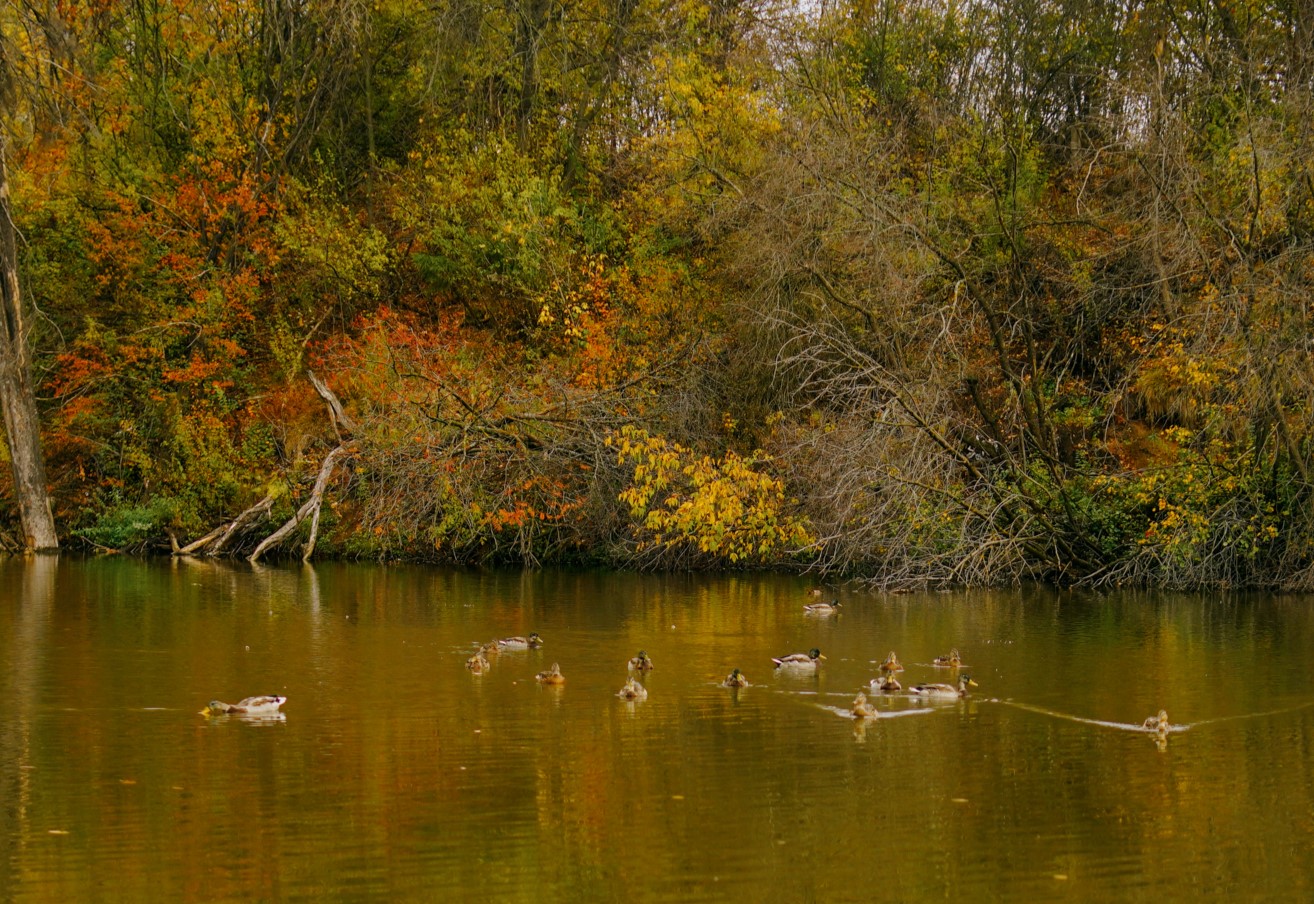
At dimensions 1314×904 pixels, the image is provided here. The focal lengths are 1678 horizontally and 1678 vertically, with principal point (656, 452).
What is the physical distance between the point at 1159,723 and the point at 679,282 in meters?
20.3

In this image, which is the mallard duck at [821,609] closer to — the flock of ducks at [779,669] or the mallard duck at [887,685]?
the flock of ducks at [779,669]

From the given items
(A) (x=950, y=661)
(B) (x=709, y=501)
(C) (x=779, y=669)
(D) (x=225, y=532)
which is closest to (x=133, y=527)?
(D) (x=225, y=532)

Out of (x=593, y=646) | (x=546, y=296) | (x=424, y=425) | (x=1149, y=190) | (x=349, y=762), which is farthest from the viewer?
(x=546, y=296)

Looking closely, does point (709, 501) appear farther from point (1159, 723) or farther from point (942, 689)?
point (1159, 723)

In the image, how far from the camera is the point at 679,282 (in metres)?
33.1

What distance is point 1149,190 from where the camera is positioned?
1045 inches

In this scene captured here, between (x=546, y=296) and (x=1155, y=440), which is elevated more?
(x=546, y=296)

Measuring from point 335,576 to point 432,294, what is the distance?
10.4 m

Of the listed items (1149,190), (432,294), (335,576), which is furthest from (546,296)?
(1149,190)

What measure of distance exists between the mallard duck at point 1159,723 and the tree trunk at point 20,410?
26708 millimetres

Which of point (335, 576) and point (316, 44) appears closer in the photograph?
point (335, 576)

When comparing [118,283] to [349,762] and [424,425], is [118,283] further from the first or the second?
[349,762]

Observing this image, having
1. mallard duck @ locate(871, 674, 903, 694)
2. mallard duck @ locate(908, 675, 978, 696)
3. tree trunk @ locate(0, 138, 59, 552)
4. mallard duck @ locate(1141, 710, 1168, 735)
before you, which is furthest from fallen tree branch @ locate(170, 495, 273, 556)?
mallard duck @ locate(1141, 710, 1168, 735)

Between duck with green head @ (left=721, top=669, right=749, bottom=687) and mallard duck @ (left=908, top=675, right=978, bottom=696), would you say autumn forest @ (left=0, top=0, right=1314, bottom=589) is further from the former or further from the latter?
duck with green head @ (left=721, top=669, right=749, bottom=687)
